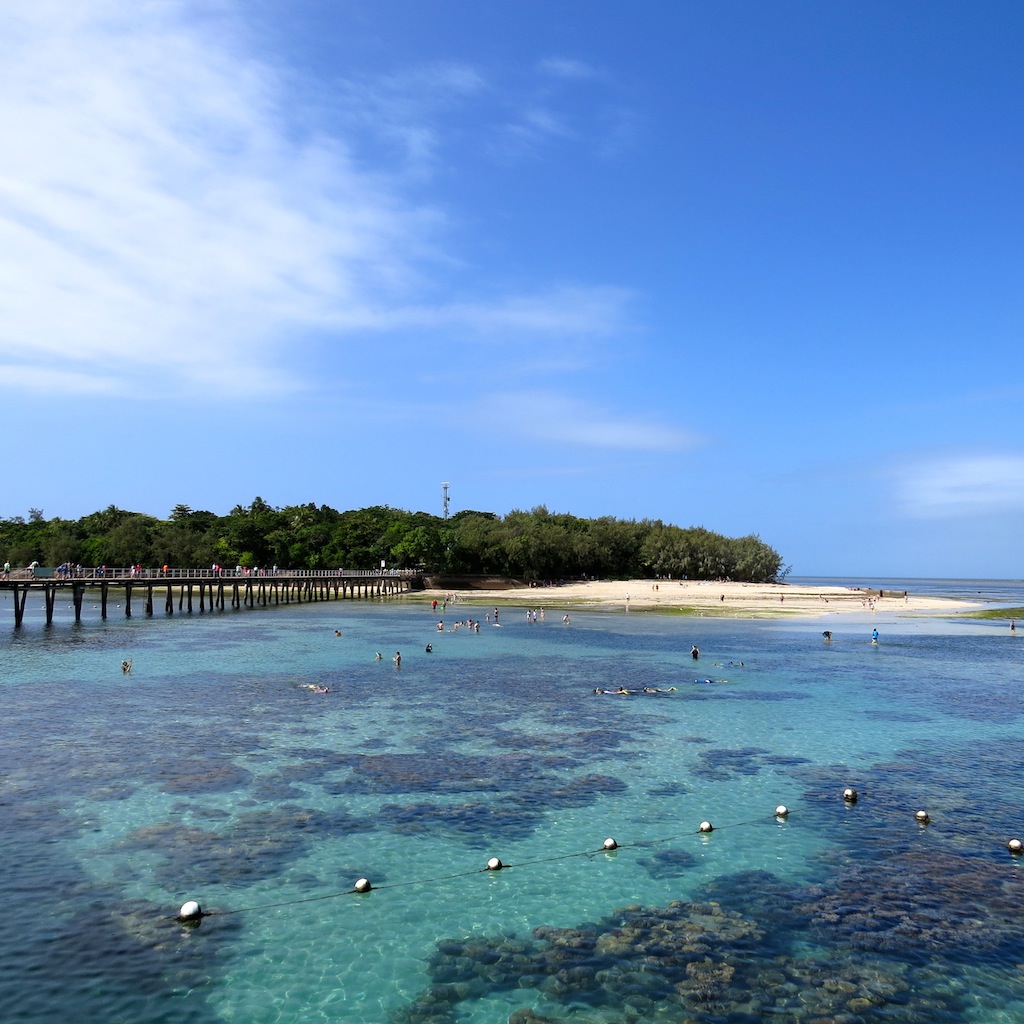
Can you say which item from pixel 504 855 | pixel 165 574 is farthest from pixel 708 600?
pixel 504 855

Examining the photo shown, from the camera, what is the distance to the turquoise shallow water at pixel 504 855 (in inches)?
471

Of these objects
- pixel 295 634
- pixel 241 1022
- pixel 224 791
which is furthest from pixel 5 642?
pixel 241 1022

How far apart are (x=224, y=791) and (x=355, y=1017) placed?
37.3 feet

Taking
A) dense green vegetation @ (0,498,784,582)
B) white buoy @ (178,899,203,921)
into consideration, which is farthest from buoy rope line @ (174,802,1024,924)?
dense green vegetation @ (0,498,784,582)

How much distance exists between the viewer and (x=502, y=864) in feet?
55.2

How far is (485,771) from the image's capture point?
2408 cm

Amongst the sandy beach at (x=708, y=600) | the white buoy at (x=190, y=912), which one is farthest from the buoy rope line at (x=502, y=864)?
the sandy beach at (x=708, y=600)

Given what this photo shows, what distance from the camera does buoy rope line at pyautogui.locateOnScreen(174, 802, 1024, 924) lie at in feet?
46.2

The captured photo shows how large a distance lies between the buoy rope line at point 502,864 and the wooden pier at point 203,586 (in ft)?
196

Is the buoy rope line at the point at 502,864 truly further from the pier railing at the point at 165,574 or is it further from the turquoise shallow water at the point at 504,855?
the pier railing at the point at 165,574

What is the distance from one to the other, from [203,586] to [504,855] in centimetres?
9705

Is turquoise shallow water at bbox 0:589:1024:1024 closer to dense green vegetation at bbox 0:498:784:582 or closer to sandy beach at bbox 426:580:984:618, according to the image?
sandy beach at bbox 426:580:984:618

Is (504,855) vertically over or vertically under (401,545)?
under

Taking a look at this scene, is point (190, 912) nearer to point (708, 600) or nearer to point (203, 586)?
point (203, 586)
